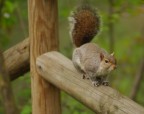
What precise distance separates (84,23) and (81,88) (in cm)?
47

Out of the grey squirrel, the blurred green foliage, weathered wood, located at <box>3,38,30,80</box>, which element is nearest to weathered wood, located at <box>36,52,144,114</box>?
the grey squirrel

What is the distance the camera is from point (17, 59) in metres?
2.83

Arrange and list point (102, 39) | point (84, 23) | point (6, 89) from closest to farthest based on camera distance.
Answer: point (84, 23), point (6, 89), point (102, 39)

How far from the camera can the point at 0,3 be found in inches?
145

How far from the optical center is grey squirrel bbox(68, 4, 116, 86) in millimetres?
2345

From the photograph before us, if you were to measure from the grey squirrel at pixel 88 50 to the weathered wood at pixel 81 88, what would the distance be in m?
0.05

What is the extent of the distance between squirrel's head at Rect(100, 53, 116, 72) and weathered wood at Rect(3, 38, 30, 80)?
57cm

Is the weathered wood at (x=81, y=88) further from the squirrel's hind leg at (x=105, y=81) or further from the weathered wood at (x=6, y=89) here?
the weathered wood at (x=6, y=89)

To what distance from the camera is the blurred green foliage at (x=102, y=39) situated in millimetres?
3809

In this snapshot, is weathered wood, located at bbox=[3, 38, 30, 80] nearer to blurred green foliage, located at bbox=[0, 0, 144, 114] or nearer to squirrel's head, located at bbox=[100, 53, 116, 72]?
blurred green foliage, located at bbox=[0, 0, 144, 114]

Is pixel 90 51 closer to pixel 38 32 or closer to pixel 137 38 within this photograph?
pixel 38 32

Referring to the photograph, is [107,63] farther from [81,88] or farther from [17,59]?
[17,59]

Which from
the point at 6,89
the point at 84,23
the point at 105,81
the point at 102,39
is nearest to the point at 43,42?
the point at 84,23

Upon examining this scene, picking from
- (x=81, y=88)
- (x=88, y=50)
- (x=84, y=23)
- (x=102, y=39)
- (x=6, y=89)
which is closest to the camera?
(x=81, y=88)
